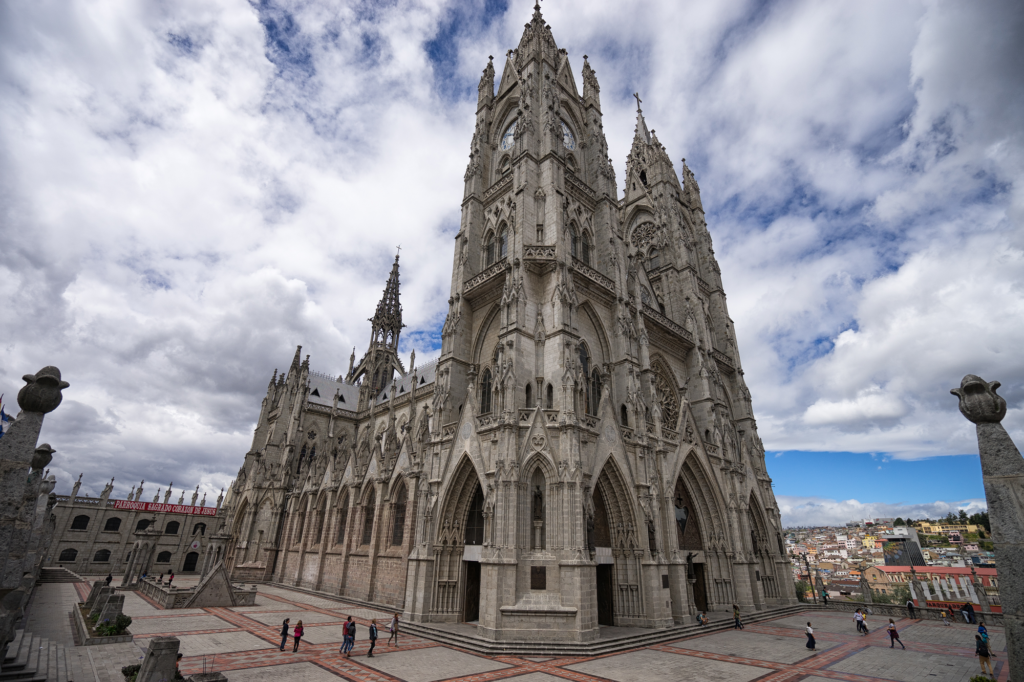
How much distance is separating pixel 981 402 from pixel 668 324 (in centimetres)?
2147

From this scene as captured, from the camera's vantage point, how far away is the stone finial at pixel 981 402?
8289 millimetres

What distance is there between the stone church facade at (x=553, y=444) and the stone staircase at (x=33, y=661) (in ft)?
36.1

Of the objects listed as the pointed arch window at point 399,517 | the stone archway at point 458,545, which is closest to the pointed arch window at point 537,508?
the stone archway at point 458,545

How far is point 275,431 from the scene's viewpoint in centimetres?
4300

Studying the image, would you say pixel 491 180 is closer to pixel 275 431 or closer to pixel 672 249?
pixel 672 249

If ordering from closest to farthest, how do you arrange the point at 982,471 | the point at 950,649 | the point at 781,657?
the point at 982,471
the point at 781,657
the point at 950,649

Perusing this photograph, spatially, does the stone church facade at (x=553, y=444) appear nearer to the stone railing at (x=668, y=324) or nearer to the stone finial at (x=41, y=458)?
the stone railing at (x=668, y=324)

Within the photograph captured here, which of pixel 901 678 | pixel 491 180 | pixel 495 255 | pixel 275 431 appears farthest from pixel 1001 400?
pixel 275 431

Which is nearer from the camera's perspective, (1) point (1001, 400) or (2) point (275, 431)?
(1) point (1001, 400)

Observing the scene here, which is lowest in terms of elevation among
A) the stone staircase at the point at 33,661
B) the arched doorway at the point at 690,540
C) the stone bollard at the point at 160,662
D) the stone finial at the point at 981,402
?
the stone staircase at the point at 33,661

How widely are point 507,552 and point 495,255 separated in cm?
1594

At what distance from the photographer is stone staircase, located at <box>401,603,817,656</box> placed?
15.1 metres

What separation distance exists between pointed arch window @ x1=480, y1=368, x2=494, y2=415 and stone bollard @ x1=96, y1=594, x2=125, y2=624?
48.7 feet

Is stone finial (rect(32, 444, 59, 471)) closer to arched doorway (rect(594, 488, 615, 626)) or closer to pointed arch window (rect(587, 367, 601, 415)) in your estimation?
arched doorway (rect(594, 488, 615, 626))
